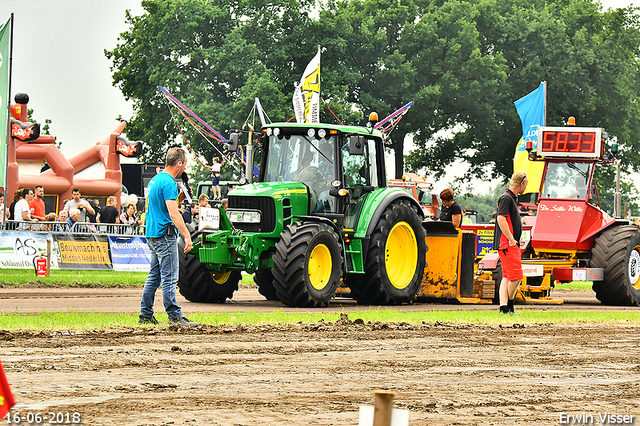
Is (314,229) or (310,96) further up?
(310,96)

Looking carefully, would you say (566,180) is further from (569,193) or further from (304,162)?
(304,162)

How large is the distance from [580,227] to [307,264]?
584 cm

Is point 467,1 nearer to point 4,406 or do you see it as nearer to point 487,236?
point 487,236

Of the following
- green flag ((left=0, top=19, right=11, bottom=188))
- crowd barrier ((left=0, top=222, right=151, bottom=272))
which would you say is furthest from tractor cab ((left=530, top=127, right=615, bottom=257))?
green flag ((left=0, top=19, right=11, bottom=188))

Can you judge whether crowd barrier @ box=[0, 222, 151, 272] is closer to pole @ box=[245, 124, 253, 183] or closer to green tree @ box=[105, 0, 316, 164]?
pole @ box=[245, 124, 253, 183]

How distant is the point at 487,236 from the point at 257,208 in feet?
15.9

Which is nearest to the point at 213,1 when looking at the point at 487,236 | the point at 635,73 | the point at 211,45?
the point at 211,45

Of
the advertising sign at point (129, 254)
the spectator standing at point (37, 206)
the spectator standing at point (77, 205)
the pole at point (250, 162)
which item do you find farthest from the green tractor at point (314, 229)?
the spectator standing at point (77, 205)

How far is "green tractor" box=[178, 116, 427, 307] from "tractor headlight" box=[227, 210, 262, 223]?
15 millimetres

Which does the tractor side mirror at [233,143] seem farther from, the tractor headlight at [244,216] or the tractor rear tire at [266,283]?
Result: the tractor rear tire at [266,283]

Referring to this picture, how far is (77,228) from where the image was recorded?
2234 centimetres

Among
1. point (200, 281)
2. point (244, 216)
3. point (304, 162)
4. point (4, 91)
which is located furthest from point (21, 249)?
point (304, 162)

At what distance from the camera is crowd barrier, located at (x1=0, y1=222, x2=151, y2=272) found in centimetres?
2139

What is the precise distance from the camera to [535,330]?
11.5 meters
